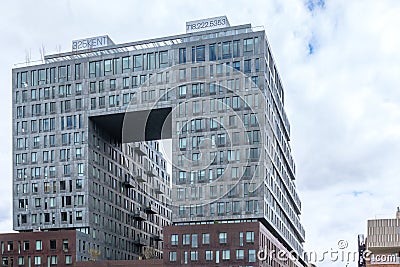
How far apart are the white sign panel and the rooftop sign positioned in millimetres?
16656

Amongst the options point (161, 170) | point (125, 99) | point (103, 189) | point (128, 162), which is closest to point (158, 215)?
point (161, 170)

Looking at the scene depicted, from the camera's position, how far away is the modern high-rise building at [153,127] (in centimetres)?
11436

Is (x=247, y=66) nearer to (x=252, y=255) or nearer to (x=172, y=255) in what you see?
(x=252, y=255)

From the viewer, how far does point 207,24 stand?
410 ft

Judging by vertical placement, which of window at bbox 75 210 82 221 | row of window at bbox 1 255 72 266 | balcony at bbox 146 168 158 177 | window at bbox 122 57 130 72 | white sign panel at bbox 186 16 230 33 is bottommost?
row of window at bbox 1 255 72 266

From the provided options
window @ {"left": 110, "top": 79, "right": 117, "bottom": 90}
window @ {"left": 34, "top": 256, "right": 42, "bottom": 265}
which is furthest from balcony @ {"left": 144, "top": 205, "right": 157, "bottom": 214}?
window @ {"left": 110, "top": 79, "right": 117, "bottom": 90}

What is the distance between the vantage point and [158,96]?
12056cm

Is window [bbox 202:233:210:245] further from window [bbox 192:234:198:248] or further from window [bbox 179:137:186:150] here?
window [bbox 179:137:186:150]

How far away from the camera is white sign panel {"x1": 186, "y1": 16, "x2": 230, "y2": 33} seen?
12412 centimetres

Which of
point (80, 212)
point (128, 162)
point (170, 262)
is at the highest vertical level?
point (128, 162)

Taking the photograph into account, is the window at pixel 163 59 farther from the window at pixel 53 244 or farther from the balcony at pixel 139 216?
the balcony at pixel 139 216

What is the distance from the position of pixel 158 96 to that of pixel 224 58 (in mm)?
13646

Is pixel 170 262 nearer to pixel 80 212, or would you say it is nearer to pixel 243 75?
pixel 80 212

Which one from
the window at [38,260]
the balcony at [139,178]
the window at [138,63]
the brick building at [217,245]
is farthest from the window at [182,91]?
the window at [38,260]
